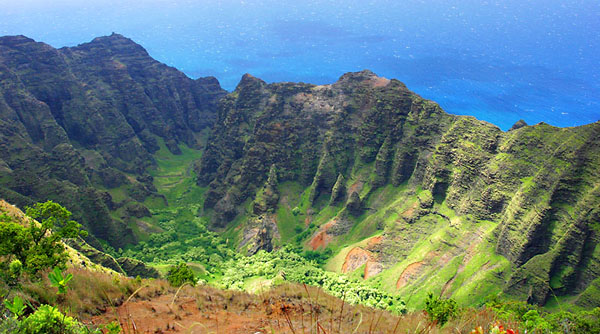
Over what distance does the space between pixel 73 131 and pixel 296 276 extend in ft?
397

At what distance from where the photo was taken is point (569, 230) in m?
58.2

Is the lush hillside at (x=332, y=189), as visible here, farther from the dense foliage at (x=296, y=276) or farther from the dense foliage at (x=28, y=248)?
the dense foliage at (x=28, y=248)

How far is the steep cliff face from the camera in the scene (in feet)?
200

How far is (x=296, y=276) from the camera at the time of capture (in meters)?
84.9

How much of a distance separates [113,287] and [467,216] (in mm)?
69582

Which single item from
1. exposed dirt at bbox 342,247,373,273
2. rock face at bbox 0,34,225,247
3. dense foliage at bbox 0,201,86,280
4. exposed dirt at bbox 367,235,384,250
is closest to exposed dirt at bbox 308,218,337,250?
A: exposed dirt at bbox 342,247,373,273

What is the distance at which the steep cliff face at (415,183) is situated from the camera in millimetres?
60812

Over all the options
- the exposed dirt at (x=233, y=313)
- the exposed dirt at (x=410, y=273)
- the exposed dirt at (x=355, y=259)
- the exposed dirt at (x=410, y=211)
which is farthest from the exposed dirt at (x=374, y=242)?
the exposed dirt at (x=233, y=313)

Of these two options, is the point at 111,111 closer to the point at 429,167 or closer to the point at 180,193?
the point at 180,193

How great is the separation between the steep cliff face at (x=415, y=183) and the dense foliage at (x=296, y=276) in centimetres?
524

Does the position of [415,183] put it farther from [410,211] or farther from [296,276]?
[296,276]

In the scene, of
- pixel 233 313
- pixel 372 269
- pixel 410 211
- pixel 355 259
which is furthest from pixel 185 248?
pixel 233 313

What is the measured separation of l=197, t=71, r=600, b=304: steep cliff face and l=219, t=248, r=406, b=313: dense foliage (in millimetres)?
5241

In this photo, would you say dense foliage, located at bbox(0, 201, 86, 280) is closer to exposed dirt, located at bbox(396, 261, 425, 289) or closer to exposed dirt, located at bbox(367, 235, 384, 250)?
exposed dirt, located at bbox(396, 261, 425, 289)
